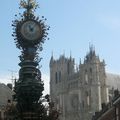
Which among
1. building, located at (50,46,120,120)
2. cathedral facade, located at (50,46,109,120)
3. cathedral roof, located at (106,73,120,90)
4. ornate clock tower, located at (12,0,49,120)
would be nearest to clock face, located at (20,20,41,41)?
ornate clock tower, located at (12,0,49,120)

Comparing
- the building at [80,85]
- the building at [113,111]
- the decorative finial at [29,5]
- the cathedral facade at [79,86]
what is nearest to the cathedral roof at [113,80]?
the building at [80,85]

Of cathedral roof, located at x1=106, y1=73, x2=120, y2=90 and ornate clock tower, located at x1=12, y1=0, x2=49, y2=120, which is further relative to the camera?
cathedral roof, located at x1=106, y1=73, x2=120, y2=90

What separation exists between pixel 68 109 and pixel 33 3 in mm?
125182

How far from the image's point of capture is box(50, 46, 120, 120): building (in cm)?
13212

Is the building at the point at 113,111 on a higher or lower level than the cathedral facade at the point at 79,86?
lower

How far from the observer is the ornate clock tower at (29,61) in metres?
16.3

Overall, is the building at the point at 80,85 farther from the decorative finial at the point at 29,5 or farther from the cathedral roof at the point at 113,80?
the decorative finial at the point at 29,5

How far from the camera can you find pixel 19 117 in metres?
16.4

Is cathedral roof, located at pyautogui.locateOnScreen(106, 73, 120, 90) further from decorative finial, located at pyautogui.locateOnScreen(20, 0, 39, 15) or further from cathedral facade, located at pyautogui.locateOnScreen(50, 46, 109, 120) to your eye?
decorative finial, located at pyautogui.locateOnScreen(20, 0, 39, 15)

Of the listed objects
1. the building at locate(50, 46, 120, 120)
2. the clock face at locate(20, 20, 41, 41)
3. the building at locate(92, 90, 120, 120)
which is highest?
the building at locate(50, 46, 120, 120)

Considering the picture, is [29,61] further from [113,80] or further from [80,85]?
[113,80]

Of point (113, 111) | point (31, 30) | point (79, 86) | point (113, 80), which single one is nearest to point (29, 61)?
point (31, 30)

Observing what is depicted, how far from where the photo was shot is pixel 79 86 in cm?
13975

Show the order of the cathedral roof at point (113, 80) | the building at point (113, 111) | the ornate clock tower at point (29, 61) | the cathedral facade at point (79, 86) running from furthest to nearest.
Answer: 1. the cathedral roof at point (113, 80)
2. the cathedral facade at point (79, 86)
3. the building at point (113, 111)
4. the ornate clock tower at point (29, 61)
